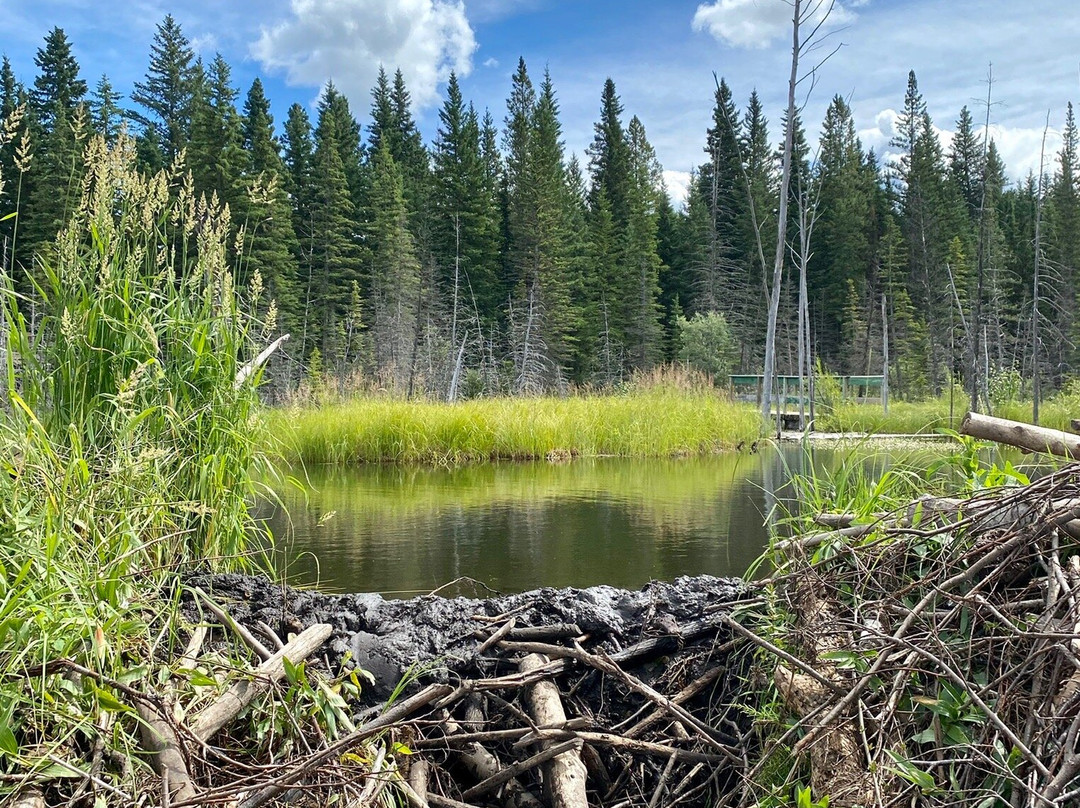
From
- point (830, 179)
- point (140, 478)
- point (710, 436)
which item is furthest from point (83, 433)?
point (830, 179)

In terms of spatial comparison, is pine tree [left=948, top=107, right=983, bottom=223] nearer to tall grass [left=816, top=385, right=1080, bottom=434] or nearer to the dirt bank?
tall grass [left=816, top=385, right=1080, bottom=434]

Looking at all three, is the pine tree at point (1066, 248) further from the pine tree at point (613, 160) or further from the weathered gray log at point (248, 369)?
the weathered gray log at point (248, 369)

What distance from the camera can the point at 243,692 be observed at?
213 cm

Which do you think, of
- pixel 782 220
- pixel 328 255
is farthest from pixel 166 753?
pixel 328 255

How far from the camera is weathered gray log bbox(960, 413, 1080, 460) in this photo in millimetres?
2350

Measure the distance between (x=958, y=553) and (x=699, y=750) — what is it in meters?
0.88

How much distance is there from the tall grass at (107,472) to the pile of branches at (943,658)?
5.36 feet

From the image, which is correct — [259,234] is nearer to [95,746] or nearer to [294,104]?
[294,104]

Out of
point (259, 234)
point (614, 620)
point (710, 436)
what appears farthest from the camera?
point (259, 234)

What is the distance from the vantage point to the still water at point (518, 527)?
4965 mm

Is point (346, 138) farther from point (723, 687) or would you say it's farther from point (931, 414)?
point (723, 687)

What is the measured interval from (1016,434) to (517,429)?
35.5ft

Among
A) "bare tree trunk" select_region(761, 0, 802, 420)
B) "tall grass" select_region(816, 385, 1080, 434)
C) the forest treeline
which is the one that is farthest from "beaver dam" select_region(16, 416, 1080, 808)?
the forest treeline

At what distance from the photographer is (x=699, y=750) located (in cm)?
221
